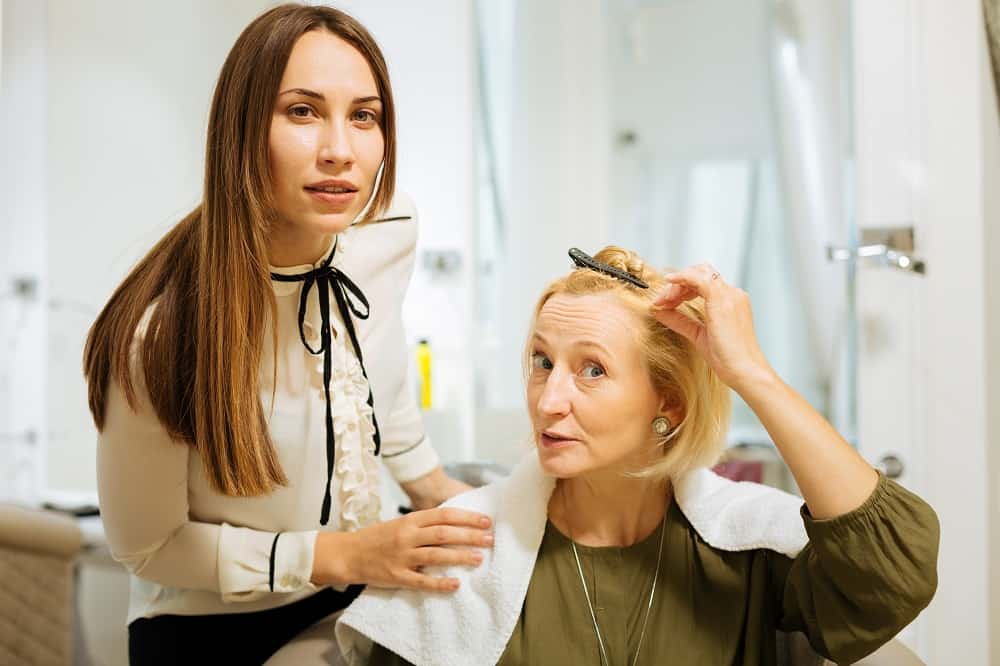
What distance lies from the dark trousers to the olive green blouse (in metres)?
0.27

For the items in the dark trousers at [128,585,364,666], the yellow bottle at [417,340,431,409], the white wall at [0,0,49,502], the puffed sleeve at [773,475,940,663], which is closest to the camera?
the puffed sleeve at [773,475,940,663]

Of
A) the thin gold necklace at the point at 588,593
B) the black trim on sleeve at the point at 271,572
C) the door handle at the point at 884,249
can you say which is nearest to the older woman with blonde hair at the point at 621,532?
the thin gold necklace at the point at 588,593

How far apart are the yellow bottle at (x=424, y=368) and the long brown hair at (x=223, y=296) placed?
0.86 metres

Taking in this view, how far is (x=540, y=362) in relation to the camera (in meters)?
1.22

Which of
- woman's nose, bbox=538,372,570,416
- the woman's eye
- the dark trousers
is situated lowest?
the dark trousers

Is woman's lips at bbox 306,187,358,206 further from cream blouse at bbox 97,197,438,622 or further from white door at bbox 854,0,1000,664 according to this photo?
white door at bbox 854,0,1000,664

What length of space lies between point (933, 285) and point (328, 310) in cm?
119

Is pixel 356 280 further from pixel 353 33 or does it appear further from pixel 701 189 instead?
pixel 701 189

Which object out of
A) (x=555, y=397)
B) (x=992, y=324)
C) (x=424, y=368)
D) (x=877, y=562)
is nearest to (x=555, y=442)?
(x=555, y=397)

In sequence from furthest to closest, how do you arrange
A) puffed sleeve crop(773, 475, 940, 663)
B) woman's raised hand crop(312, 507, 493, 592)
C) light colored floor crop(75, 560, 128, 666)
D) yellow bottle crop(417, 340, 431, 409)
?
yellow bottle crop(417, 340, 431, 409) < light colored floor crop(75, 560, 128, 666) < woman's raised hand crop(312, 507, 493, 592) < puffed sleeve crop(773, 475, 940, 663)

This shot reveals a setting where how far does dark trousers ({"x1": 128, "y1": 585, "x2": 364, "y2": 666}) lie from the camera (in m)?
1.37

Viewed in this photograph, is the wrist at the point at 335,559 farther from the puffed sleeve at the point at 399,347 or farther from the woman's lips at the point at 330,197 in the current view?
the woman's lips at the point at 330,197

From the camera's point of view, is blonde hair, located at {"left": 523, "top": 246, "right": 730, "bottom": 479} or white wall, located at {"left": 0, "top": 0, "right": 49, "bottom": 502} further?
white wall, located at {"left": 0, "top": 0, "right": 49, "bottom": 502}

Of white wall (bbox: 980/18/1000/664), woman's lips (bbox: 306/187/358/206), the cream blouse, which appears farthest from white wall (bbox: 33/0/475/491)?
white wall (bbox: 980/18/1000/664)
